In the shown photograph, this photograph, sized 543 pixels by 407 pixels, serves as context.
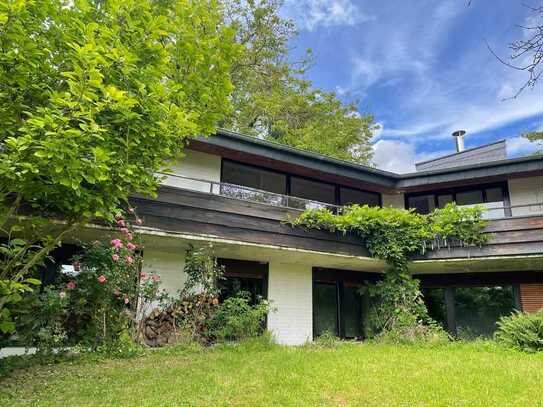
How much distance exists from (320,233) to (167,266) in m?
4.34

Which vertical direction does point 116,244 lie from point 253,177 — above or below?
below

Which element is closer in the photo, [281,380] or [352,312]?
[281,380]

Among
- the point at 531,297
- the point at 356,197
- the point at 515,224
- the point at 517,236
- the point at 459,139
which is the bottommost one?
the point at 531,297

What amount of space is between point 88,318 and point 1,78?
5.22 metres

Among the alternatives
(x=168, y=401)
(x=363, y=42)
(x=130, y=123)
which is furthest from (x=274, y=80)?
(x=168, y=401)

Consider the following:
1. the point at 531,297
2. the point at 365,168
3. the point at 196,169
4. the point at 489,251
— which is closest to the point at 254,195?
the point at 196,169

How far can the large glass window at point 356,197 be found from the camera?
13398 mm

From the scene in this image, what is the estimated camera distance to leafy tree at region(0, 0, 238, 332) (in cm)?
424

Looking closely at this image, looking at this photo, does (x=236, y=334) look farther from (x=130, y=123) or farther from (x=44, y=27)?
(x=44, y=27)

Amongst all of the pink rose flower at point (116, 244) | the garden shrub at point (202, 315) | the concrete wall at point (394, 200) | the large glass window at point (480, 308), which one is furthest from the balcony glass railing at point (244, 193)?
the large glass window at point (480, 308)

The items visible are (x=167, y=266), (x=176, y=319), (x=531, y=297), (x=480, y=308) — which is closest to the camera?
(x=176, y=319)

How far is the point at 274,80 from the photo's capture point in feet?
69.4

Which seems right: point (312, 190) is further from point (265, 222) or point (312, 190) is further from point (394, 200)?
point (265, 222)

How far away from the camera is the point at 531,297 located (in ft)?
38.2
